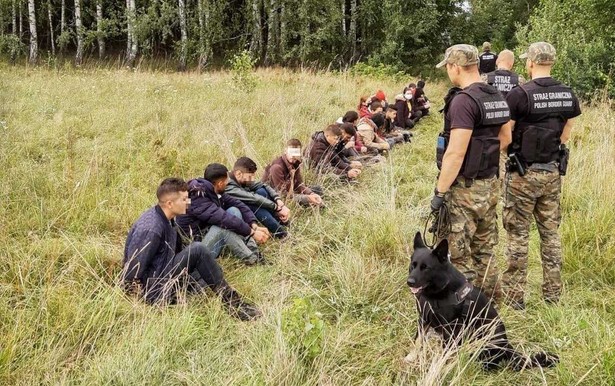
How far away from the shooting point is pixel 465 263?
339 cm

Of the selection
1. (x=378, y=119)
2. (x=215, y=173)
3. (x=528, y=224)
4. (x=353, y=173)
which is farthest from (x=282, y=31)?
(x=528, y=224)

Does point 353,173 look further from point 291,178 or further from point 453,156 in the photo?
point 453,156

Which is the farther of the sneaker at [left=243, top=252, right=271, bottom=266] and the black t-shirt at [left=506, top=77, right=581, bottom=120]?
the sneaker at [left=243, top=252, right=271, bottom=266]

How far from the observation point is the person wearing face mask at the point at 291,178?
532 centimetres

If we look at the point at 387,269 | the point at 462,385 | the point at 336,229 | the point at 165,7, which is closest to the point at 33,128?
the point at 336,229

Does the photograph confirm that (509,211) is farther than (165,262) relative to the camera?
Yes

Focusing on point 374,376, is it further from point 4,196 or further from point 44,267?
point 4,196

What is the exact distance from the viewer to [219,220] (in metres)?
4.31

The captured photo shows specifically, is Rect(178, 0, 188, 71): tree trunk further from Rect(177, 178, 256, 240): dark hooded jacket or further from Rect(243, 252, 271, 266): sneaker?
Rect(243, 252, 271, 266): sneaker

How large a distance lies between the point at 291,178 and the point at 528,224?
255 centimetres

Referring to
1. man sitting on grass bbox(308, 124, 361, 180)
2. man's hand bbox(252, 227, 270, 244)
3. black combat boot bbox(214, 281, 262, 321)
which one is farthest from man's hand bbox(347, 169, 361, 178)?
black combat boot bbox(214, 281, 262, 321)

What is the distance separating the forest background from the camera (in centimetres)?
1880

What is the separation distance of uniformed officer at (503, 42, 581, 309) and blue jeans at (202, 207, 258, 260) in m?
2.10

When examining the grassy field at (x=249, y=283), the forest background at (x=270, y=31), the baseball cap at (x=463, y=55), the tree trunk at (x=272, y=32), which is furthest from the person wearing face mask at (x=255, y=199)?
the tree trunk at (x=272, y=32)
